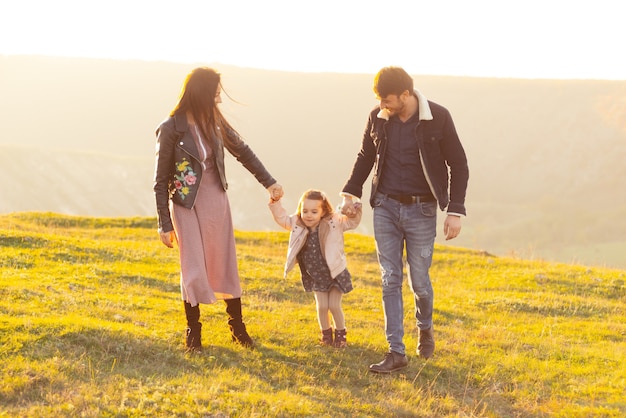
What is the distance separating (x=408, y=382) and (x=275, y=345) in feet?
5.30

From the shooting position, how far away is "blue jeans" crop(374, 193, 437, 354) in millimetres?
6836

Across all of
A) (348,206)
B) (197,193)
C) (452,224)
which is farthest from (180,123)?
(452,224)

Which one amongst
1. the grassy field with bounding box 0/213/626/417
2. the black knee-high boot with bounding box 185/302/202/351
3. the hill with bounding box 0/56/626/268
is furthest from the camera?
the hill with bounding box 0/56/626/268

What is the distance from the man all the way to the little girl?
58 cm

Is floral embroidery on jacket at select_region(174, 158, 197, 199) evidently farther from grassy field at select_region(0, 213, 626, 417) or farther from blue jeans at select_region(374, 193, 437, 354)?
blue jeans at select_region(374, 193, 437, 354)

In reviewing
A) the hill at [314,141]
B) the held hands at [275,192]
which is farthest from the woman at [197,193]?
the hill at [314,141]

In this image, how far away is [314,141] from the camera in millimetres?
124000

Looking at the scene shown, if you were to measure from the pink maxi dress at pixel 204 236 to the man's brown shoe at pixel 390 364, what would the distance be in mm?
1701

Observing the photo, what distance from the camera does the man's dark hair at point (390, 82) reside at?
21.2 feet

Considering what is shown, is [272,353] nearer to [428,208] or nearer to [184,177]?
[184,177]

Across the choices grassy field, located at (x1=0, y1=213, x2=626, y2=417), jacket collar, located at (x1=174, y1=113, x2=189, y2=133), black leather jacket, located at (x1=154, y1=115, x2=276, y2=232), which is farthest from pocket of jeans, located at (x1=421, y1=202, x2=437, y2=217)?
jacket collar, located at (x1=174, y1=113, x2=189, y2=133)

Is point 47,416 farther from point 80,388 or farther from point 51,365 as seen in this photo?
point 51,365

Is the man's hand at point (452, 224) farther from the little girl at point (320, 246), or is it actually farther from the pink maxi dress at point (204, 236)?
the pink maxi dress at point (204, 236)

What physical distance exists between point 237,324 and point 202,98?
2.37 m
